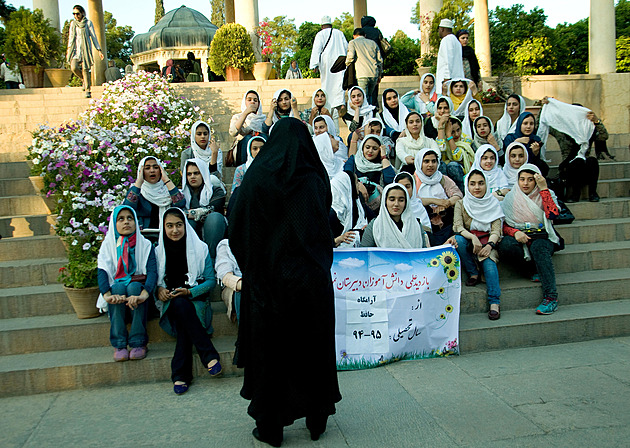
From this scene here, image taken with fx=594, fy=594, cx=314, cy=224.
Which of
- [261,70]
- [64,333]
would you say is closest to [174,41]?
[261,70]

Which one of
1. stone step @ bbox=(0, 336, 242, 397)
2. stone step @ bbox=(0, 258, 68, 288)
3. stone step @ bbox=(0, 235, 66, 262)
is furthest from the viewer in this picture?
stone step @ bbox=(0, 235, 66, 262)

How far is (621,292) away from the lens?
630 cm

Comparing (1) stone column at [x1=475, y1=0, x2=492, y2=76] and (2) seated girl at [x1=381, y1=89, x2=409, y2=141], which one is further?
(1) stone column at [x1=475, y1=0, x2=492, y2=76]

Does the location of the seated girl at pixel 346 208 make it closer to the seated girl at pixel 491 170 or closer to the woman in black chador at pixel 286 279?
the seated girl at pixel 491 170

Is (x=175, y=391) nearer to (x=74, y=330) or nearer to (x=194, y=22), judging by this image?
(x=74, y=330)

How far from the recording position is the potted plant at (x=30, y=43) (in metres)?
13.1

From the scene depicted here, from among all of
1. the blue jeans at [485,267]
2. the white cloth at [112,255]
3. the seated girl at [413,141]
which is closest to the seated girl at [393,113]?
the seated girl at [413,141]

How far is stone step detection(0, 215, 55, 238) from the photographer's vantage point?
23.2ft

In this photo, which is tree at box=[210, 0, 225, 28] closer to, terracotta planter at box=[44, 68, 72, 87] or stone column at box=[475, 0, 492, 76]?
stone column at box=[475, 0, 492, 76]

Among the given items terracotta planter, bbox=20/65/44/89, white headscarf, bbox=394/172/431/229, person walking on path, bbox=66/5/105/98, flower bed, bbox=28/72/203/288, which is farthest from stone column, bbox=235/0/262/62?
white headscarf, bbox=394/172/431/229

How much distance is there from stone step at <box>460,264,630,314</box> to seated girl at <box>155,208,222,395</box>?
8.41 feet

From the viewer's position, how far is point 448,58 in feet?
35.1

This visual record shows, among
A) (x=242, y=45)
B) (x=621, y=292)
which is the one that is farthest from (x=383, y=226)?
(x=242, y=45)

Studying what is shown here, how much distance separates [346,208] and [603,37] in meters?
10.6
